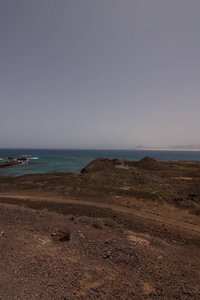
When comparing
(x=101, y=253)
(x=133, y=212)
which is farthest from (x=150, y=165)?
(x=101, y=253)

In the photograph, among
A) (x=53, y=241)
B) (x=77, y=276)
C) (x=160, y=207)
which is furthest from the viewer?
(x=160, y=207)

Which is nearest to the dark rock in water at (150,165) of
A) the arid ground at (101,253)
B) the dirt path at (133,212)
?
the arid ground at (101,253)

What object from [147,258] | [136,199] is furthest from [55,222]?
[136,199]

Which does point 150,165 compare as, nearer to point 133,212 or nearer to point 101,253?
point 133,212

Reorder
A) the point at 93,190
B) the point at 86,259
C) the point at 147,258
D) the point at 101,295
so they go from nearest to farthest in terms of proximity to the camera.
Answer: the point at 101,295 → the point at 86,259 → the point at 147,258 → the point at 93,190

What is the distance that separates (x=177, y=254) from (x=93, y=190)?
2180 centimetres

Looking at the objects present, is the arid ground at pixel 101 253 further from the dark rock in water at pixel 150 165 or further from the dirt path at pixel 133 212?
the dark rock in water at pixel 150 165

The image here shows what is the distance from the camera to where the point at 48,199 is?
2659cm

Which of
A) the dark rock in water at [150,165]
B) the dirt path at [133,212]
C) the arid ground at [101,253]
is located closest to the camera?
the arid ground at [101,253]

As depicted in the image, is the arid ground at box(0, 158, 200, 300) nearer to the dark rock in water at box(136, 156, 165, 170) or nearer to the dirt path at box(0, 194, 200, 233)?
the dirt path at box(0, 194, 200, 233)

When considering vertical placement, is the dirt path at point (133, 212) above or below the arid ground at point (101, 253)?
below

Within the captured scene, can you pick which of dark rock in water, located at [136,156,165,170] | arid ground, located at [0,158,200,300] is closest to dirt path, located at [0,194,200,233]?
arid ground, located at [0,158,200,300]

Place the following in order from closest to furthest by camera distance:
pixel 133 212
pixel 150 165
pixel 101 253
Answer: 1. pixel 101 253
2. pixel 133 212
3. pixel 150 165

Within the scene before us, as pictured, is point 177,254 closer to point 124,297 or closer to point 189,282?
point 189,282
